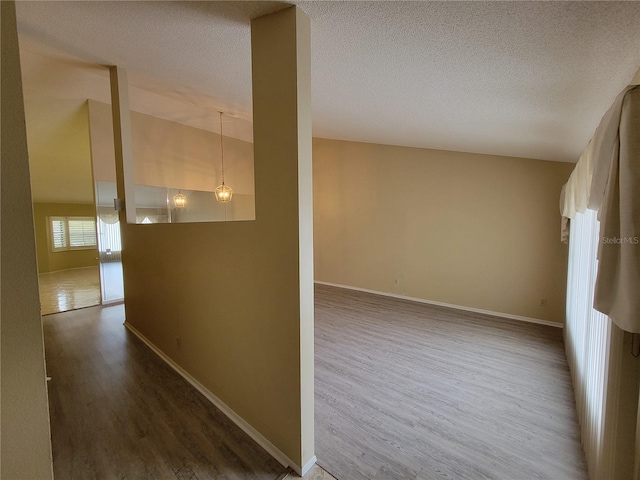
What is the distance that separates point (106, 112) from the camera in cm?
462

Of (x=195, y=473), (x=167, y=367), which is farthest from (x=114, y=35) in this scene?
(x=195, y=473)

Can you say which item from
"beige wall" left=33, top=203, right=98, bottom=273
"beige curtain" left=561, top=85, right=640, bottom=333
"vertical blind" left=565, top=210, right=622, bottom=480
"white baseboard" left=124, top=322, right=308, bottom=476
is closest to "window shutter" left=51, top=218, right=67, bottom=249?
"beige wall" left=33, top=203, right=98, bottom=273

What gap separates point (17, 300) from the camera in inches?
27.5

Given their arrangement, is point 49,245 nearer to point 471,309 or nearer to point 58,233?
point 58,233

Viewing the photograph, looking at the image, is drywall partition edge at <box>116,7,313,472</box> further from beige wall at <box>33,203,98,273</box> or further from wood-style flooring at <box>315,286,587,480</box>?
beige wall at <box>33,203,98,273</box>

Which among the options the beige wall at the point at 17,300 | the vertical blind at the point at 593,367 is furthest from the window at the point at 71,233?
the vertical blind at the point at 593,367

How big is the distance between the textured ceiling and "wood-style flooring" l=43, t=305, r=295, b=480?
257 centimetres

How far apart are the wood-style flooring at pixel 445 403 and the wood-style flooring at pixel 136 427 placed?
612 mm

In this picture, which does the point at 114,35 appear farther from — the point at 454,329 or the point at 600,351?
the point at 454,329

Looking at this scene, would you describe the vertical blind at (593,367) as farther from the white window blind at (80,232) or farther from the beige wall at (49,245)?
the white window blind at (80,232)

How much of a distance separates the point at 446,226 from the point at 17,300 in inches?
202

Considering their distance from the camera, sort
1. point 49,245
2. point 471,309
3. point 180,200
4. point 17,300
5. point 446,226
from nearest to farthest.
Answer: point 17,300, point 471,309, point 446,226, point 180,200, point 49,245

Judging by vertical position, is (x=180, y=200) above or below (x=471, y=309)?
above

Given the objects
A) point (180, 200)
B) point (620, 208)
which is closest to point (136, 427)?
point (620, 208)
